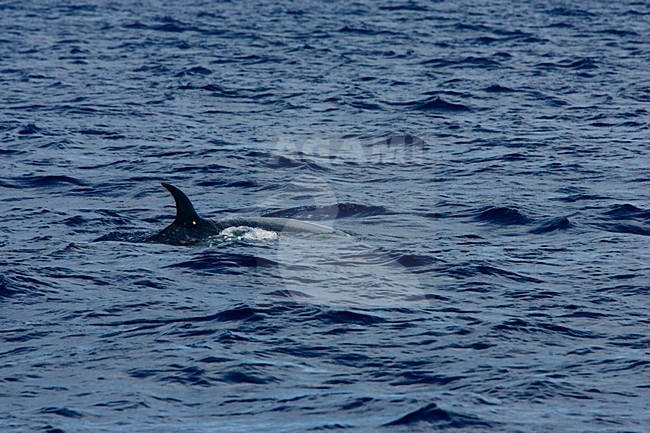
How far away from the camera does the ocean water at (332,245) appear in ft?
40.1

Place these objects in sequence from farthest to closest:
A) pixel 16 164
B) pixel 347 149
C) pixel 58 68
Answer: pixel 58 68 < pixel 347 149 < pixel 16 164

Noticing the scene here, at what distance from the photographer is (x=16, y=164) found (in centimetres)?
2567

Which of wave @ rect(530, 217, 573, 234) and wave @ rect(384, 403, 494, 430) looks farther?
wave @ rect(530, 217, 573, 234)

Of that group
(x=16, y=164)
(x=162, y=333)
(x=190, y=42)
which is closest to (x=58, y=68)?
(x=190, y=42)

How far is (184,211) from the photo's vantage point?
18.2 metres

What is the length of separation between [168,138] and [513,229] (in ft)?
38.0

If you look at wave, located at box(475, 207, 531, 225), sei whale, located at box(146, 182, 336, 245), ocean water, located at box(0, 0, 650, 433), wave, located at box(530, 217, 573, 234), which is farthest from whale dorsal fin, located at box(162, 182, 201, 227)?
wave, located at box(530, 217, 573, 234)

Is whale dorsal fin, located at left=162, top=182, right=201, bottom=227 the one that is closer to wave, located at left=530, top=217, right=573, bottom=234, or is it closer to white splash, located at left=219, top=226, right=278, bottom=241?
white splash, located at left=219, top=226, right=278, bottom=241

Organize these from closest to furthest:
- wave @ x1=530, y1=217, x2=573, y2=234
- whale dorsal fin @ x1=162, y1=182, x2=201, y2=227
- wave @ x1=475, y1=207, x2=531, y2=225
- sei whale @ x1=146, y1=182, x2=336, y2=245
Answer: whale dorsal fin @ x1=162, y1=182, x2=201, y2=227 → sei whale @ x1=146, y1=182, x2=336, y2=245 → wave @ x1=530, y1=217, x2=573, y2=234 → wave @ x1=475, y1=207, x2=531, y2=225

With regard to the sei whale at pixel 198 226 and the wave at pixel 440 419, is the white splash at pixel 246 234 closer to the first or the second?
the sei whale at pixel 198 226

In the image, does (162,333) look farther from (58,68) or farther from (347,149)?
(58,68)

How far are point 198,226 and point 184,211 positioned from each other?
54cm

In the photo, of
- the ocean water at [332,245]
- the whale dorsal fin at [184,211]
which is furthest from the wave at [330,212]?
the whale dorsal fin at [184,211]

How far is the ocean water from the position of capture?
1223cm
